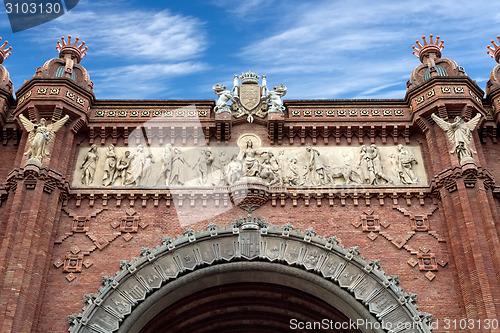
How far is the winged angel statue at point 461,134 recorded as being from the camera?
1688cm

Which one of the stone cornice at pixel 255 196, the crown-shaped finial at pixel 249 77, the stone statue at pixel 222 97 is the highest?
the crown-shaped finial at pixel 249 77

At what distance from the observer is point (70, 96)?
59.3 feet

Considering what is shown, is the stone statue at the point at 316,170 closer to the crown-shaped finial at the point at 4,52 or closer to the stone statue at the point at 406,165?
the stone statue at the point at 406,165

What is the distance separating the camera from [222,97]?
18.6 metres

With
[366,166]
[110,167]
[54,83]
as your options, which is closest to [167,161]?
[110,167]

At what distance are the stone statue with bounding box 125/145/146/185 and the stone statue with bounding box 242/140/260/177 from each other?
116 inches

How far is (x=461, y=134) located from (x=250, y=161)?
19.5 ft

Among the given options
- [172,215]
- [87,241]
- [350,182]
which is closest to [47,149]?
[87,241]

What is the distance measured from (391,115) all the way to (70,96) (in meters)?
9.57

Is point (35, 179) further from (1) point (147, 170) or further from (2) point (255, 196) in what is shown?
(2) point (255, 196)

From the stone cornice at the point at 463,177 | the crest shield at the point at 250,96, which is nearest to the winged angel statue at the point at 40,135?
the crest shield at the point at 250,96

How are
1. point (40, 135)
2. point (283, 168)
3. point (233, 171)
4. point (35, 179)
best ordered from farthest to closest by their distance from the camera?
point (283, 168)
point (233, 171)
point (40, 135)
point (35, 179)

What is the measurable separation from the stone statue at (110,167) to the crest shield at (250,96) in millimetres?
Answer: 4147

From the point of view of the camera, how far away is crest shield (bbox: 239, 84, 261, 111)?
61.4 ft
